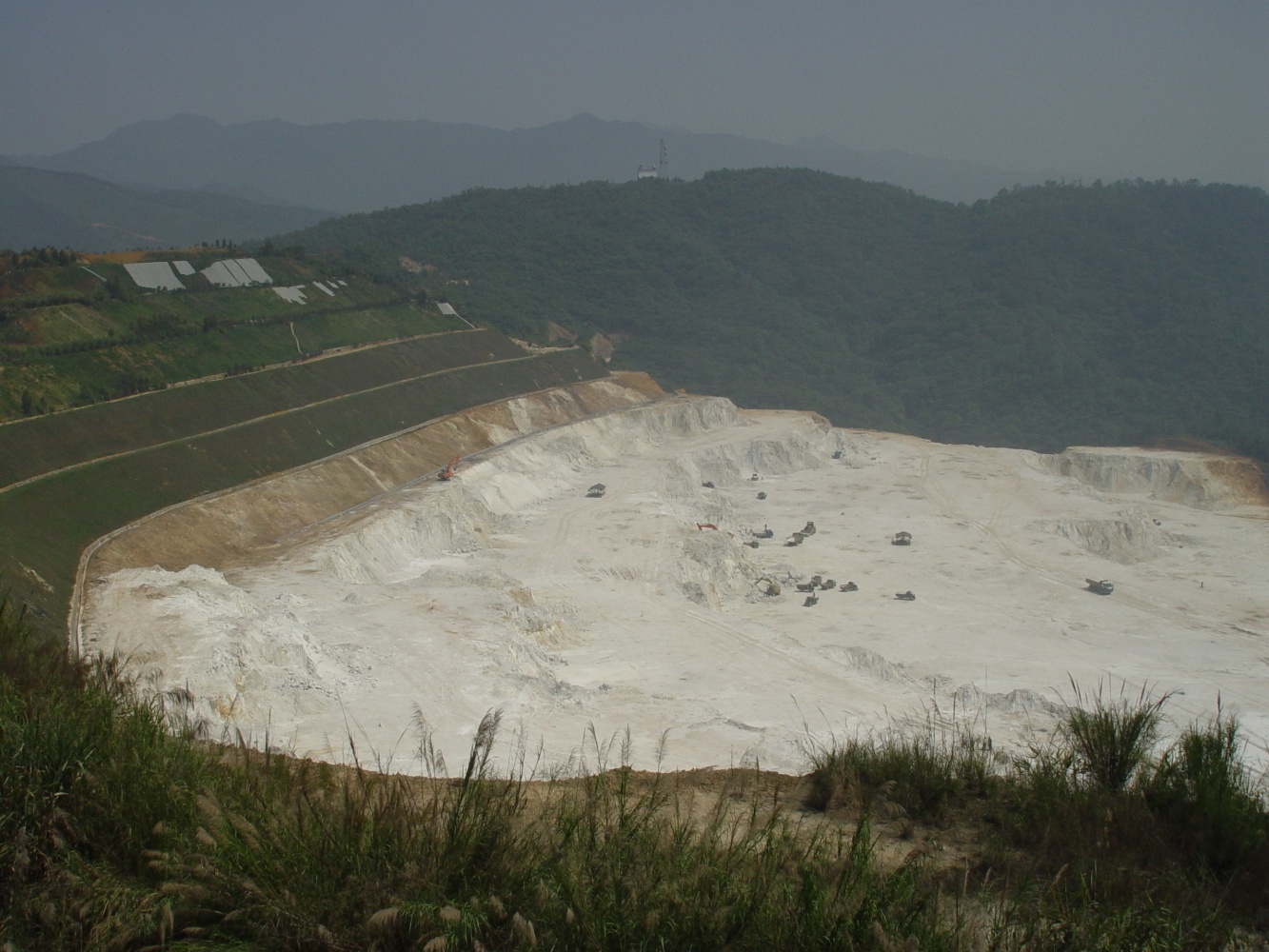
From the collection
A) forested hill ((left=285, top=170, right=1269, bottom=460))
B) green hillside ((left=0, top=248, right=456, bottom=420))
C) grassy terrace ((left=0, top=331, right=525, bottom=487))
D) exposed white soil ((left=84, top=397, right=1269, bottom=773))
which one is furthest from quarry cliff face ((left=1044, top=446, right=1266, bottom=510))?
green hillside ((left=0, top=248, right=456, bottom=420))

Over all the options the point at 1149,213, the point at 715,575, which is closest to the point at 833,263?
the point at 1149,213

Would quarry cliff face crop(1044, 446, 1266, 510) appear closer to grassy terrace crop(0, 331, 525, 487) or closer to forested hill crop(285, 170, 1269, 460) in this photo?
forested hill crop(285, 170, 1269, 460)

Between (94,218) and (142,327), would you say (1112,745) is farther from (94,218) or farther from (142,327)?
(94,218)

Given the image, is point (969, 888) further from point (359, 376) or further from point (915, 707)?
point (359, 376)

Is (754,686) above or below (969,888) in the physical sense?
below

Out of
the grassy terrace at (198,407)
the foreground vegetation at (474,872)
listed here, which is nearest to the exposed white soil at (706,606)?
the foreground vegetation at (474,872)

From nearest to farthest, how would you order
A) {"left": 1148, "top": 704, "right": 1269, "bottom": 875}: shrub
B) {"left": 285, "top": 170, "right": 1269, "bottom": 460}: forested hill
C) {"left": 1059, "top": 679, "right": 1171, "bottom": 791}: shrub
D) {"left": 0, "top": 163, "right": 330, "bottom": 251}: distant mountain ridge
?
1. {"left": 1148, "top": 704, "right": 1269, "bottom": 875}: shrub
2. {"left": 1059, "top": 679, "right": 1171, "bottom": 791}: shrub
3. {"left": 285, "top": 170, "right": 1269, "bottom": 460}: forested hill
4. {"left": 0, "top": 163, "right": 330, "bottom": 251}: distant mountain ridge

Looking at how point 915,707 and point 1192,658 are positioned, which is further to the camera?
point 1192,658
